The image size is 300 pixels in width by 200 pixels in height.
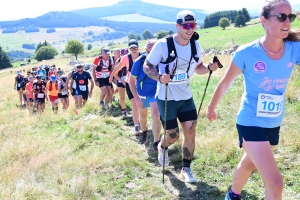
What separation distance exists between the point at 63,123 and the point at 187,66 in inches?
241

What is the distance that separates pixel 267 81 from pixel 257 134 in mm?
499

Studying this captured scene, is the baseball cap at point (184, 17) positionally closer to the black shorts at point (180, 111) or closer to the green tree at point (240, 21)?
the black shorts at point (180, 111)

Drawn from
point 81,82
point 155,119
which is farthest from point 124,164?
point 81,82

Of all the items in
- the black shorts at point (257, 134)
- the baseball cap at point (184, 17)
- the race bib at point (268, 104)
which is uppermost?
the baseball cap at point (184, 17)

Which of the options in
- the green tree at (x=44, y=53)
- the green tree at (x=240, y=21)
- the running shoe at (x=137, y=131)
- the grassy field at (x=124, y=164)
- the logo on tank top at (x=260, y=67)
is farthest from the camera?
the green tree at (x=44, y=53)

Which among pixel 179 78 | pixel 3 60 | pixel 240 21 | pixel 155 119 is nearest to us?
pixel 179 78

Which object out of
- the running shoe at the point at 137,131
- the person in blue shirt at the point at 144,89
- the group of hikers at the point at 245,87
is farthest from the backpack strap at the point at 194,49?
the running shoe at the point at 137,131

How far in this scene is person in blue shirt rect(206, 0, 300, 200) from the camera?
116 inches

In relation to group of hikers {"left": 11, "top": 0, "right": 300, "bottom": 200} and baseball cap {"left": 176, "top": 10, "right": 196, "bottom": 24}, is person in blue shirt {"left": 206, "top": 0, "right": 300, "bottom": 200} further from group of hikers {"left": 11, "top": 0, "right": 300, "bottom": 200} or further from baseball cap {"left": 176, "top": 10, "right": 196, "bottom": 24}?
baseball cap {"left": 176, "top": 10, "right": 196, "bottom": 24}

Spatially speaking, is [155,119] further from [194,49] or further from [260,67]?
[260,67]

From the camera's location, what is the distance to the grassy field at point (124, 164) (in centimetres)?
458

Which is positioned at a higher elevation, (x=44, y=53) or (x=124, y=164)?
(x=124, y=164)

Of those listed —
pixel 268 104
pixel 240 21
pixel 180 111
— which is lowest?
pixel 180 111

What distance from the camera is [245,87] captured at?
330 centimetres
